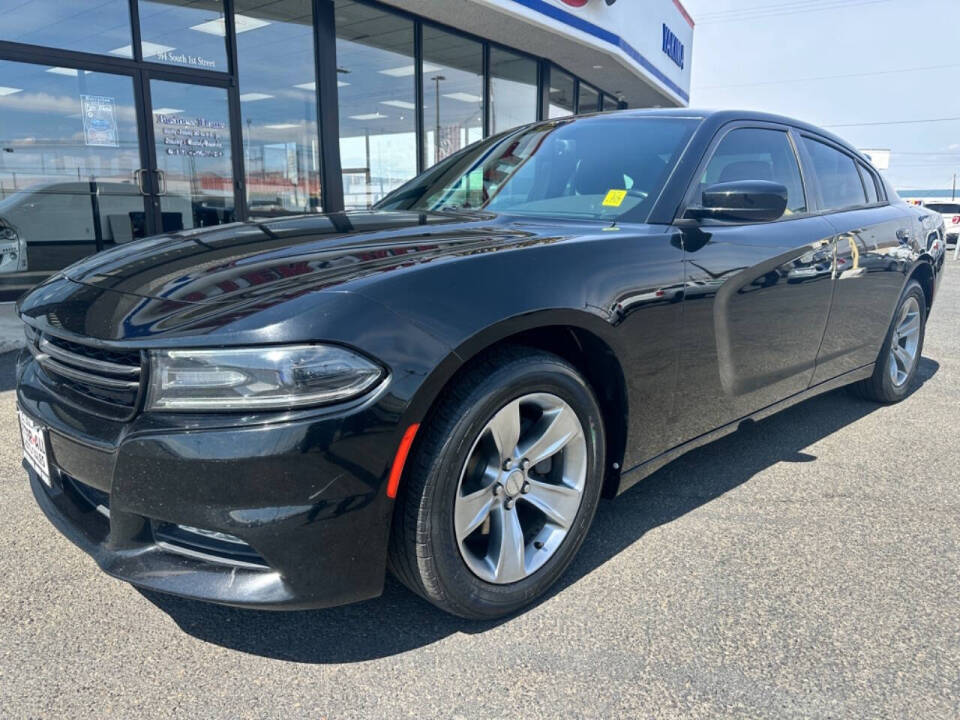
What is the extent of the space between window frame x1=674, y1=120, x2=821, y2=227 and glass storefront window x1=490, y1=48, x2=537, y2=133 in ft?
29.0

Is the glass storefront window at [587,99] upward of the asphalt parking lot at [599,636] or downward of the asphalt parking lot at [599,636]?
upward

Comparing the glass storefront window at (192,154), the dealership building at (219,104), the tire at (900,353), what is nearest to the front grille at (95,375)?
the tire at (900,353)

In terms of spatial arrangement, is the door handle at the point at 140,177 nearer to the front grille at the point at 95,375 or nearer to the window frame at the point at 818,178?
the front grille at the point at 95,375

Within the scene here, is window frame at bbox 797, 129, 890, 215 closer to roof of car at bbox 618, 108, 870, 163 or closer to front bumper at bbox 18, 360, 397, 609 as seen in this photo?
roof of car at bbox 618, 108, 870, 163

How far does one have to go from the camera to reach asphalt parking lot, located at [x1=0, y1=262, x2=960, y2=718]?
5.83ft

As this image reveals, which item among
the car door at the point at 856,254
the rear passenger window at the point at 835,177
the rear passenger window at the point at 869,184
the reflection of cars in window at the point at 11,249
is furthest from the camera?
the reflection of cars in window at the point at 11,249

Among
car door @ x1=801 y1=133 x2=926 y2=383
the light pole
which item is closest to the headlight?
car door @ x1=801 y1=133 x2=926 y2=383

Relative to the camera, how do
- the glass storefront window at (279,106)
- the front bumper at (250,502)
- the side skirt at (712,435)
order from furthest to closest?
the glass storefront window at (279,106)
the side skirt at (712,435)
the front bumper at (250,502)

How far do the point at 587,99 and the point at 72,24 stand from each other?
10554mm

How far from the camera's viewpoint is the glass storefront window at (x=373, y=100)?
361 inches

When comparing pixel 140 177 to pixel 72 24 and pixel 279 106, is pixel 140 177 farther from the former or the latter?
pixel 279 106

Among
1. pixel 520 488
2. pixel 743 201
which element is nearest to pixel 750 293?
pixel 743 201

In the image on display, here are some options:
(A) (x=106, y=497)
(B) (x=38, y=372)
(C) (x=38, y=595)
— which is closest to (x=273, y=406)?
(A) (x=106, y=497)

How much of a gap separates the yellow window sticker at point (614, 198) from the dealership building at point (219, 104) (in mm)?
4356
